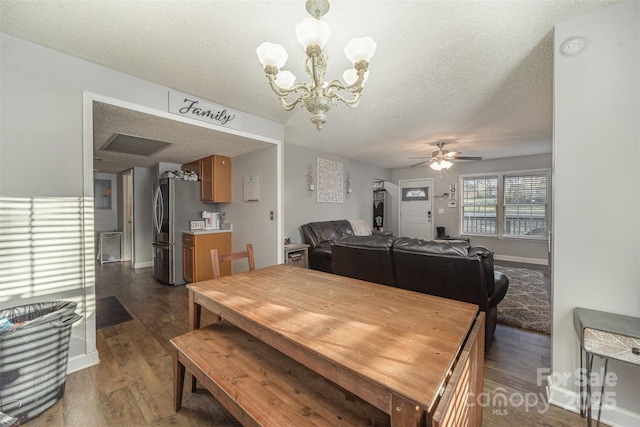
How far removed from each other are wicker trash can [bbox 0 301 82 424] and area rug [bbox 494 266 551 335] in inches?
154

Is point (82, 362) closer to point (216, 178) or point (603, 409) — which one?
point (216, 178)

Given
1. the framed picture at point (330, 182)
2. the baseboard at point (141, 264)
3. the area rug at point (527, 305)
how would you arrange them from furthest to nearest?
the framed picture at point (330, 182) < the baseboard at point (141, 264) < the area rug at point (527, 305)

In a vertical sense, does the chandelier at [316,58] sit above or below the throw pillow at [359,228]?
above

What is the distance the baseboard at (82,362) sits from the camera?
189 centimetres

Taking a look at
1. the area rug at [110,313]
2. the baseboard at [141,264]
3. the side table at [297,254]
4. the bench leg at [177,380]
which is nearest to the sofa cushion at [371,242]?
the side table at [297,254]

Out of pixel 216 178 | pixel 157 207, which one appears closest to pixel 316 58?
pixel 216 178

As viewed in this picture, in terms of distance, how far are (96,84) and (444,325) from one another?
121 inches

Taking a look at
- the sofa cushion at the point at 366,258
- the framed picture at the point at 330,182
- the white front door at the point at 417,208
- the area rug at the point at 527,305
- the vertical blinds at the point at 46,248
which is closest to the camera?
the vertical blinds at the point at 46,248

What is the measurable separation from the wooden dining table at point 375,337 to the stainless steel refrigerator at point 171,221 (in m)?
2.76

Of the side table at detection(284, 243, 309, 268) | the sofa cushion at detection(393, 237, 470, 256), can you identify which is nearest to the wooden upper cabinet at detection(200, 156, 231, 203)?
the side table at detection(284, 243, 309, 268)

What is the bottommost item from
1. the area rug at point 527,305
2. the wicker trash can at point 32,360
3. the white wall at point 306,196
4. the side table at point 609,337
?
the area rug at point 527,305

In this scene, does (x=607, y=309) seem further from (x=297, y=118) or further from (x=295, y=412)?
(x=297, y=118)

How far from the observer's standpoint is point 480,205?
20.8 feet

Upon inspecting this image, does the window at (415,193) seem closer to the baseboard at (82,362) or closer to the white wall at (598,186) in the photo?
the white wall at (598,186)
